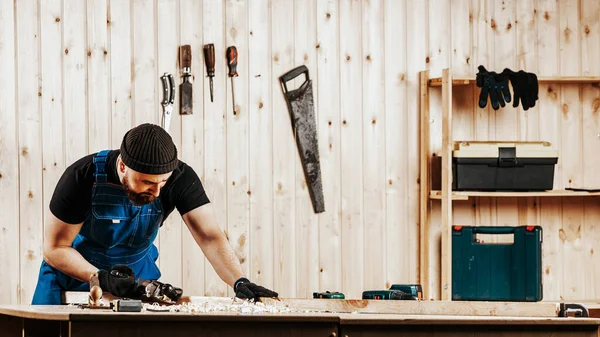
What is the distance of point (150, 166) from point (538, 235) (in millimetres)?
2400

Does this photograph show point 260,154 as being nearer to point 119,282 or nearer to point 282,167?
point 282,167

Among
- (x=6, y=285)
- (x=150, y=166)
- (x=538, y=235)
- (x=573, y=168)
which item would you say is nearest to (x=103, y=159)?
(x=150, y=166)

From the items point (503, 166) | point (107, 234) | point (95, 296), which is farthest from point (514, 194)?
point (95, 296)

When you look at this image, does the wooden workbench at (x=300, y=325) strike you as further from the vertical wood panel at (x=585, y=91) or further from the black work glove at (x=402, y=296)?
the vertical wood panel at (x=585, y=91)

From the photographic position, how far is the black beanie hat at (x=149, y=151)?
322cm

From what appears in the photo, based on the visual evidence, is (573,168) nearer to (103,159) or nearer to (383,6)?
(383,6)

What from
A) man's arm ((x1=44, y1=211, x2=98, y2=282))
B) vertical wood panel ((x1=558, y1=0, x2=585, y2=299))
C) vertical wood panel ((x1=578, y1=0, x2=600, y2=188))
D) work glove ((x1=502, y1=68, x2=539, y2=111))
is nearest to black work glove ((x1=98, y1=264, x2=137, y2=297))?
man's arm ((x1=44, y1=211, x2=98, y2=282))

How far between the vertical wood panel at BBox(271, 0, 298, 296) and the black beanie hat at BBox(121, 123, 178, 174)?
168cm

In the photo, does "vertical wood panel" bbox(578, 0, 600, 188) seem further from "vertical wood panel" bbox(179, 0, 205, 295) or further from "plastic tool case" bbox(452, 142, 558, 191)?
"vertical wood panel" bbox(179, 0, 205, 295)

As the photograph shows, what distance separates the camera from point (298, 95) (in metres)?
4.91

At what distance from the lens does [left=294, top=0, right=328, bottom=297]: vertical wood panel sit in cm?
493

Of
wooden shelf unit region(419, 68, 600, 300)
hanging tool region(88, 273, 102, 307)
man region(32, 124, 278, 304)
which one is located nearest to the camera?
hanging tool region(88, 273, 102, 307)

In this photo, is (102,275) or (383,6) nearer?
(102,275)

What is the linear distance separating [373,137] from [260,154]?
59 cm
